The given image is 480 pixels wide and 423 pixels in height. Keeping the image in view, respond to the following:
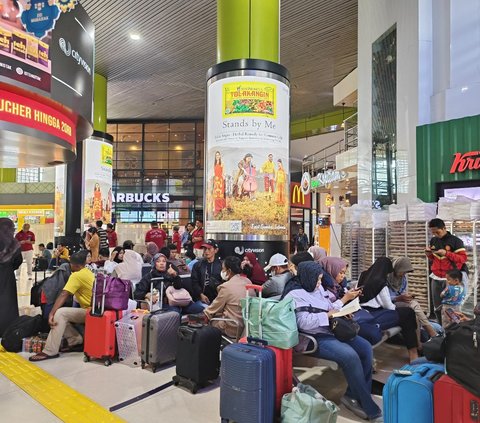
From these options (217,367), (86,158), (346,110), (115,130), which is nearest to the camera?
(217,367)

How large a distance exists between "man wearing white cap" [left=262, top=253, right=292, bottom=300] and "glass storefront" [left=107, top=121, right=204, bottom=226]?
59.7 feet

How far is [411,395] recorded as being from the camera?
2287 millimetres

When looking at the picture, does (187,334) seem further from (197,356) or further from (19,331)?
(19,331)

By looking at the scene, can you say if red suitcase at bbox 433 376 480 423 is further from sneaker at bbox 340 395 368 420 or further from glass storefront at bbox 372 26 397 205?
glass storefront at bbox 372 26 397 205

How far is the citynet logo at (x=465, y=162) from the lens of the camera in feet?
22.6

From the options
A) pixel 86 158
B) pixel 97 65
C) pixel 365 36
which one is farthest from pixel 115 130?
pixel 365 36

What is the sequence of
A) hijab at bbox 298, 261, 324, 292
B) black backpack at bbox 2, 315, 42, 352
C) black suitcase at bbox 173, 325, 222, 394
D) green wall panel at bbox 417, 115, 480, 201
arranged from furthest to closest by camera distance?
green wall panel at bbox 417, 115, 480, 201
black backpack at bbox 2, 315, 42, 352
black suitcase at bbox 173, 325, 222, 394
hijab at bbox 298, 261, 324, 292

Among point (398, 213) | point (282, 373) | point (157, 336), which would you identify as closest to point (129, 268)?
point (157, 336)

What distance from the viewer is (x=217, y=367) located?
3814mm

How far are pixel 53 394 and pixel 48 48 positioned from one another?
4.35m

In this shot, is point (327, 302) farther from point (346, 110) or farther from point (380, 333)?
point (346, 110)

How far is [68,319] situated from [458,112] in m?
6.78

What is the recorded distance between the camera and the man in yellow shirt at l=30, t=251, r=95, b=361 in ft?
14.8

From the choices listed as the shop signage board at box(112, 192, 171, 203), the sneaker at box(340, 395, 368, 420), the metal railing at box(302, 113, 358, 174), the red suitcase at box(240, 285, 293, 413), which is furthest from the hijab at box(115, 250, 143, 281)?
the shop signage board at box(112, 192, 171, 203)
